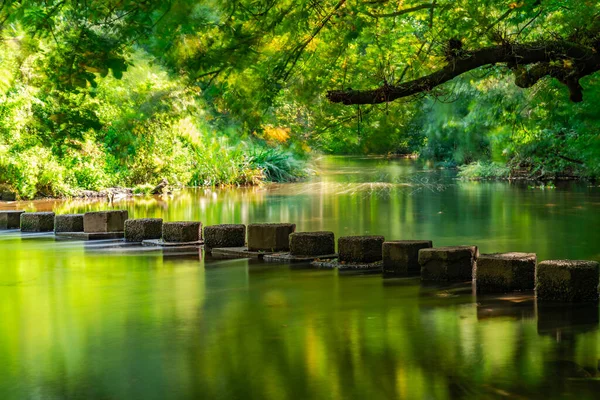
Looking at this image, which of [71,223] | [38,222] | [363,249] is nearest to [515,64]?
[363,249]

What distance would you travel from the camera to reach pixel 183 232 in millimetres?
20203

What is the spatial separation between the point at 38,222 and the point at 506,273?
45.9 feet

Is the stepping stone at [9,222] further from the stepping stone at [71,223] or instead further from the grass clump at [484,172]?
the grass clump at [484,172]

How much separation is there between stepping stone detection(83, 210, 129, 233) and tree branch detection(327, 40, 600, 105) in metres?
9.55

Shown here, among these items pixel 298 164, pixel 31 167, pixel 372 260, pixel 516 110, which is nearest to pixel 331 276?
pixel 372 260

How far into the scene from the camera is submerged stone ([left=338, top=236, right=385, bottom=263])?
16.5m

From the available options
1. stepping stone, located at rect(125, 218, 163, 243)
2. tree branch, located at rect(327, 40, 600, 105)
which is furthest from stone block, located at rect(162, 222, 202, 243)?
tree branch, located at rect(327, 40, 600, 105)

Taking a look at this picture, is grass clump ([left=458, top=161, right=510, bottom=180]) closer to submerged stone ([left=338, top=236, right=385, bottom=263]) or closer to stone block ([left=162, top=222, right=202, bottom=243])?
stone block ([left=162, top=222, right=202, bottom=243])

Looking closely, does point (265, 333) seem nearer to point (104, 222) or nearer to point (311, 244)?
point (311, 244)

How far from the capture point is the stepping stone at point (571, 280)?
12.3 meters

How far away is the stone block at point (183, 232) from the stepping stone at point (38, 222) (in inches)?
193

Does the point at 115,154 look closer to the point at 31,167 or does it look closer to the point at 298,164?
the point at 31,167

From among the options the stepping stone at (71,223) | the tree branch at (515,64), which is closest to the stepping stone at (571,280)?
the tree branch at (515,64)

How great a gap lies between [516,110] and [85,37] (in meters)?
17.2
